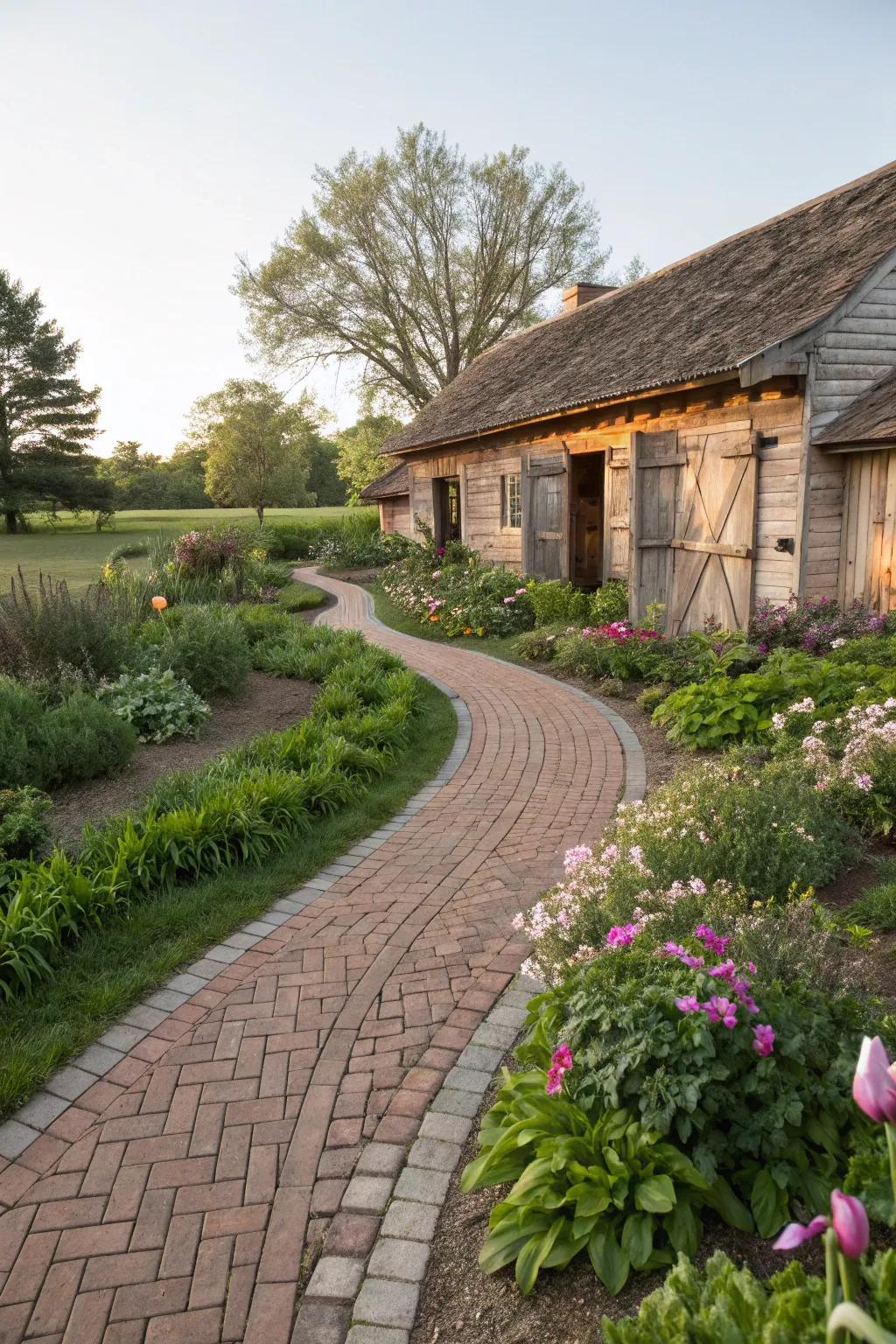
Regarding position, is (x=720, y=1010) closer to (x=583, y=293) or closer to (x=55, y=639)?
(x=55, y=639)

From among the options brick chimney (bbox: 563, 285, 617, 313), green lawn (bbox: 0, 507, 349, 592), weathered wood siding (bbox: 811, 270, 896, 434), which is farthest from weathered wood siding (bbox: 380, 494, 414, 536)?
weathered wood siding (bbox: 811, 270, 896, 434)

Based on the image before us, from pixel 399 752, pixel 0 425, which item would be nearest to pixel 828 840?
pixel 399 752

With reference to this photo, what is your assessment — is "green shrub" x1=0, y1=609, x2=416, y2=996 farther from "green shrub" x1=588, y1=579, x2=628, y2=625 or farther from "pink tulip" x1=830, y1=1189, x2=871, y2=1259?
"green shrub" x1=588, y1=579, x2=628, y2=625

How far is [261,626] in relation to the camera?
1195 centimetres

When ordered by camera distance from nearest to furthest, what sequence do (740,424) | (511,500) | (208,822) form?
1. (208,822)
2. (740,424)
3. (511,500)

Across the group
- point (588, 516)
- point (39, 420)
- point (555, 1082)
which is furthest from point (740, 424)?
point (39, 420)

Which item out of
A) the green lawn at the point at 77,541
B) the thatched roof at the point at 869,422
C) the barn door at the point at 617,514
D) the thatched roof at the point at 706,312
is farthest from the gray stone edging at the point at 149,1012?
the green lawn at the point at 77,541

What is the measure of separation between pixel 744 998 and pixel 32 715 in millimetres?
5949

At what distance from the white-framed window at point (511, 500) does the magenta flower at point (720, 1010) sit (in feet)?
45.8

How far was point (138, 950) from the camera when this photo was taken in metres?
4.23

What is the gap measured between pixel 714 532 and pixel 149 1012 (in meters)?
8.42

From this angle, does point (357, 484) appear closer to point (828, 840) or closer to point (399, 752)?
point (399, 752)

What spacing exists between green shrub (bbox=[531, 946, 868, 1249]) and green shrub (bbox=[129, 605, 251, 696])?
7024mm

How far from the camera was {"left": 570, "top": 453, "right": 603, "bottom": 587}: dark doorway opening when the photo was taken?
17.2m
